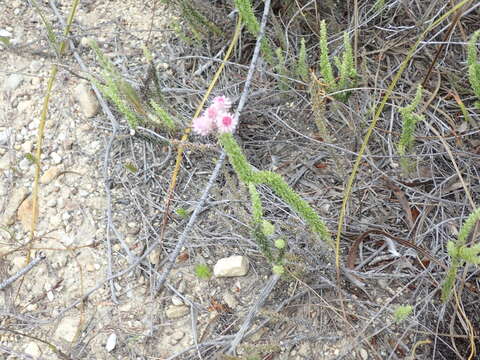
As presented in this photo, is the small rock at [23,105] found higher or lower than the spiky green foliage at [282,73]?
higher

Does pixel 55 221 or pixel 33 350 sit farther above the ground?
pixel 55 221

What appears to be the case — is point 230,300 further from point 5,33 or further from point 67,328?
point 5,33

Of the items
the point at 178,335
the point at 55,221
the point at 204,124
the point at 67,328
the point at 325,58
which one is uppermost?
the point at 204,124

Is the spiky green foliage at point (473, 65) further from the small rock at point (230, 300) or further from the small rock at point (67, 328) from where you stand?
the small rock at point (67, 328)

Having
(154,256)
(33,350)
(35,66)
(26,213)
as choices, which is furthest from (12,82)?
(33,350)

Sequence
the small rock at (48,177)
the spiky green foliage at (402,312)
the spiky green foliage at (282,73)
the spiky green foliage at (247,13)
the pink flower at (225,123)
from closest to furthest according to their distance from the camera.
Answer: the pink flower at (225,123)
the spiky green foliage at (402,312)
the spiky green foliage at (247,13)
the spiky green foliage at (282,73)
the small rock at (48,177)

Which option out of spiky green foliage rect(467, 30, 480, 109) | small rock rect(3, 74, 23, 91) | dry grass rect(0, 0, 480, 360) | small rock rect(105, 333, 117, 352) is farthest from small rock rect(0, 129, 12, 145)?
spiky green foliage rect(467, 30, 480, 109)

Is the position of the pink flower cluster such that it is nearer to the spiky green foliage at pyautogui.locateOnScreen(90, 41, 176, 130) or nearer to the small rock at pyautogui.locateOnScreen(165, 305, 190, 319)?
the spiky green foliage at pyautogui.locateOnScreen(90, 41, 176, 130)

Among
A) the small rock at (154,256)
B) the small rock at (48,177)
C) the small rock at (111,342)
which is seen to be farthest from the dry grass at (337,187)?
the small rock at (48,177)
